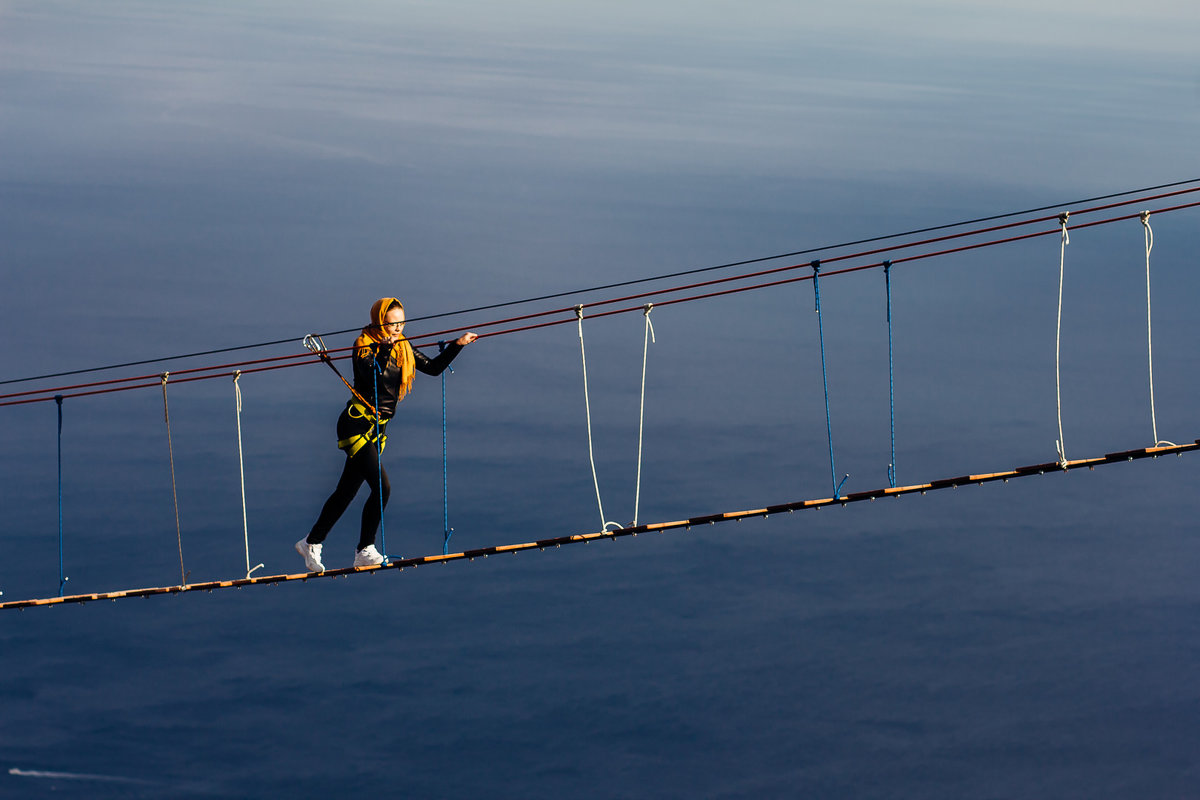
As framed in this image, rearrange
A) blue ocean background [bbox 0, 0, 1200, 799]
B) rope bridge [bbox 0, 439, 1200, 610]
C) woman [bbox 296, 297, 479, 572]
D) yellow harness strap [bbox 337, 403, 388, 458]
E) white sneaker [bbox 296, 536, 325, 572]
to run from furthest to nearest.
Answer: blue ocean background [bbox 0, 0, 1200, 799] < white sneaker [bbox 296, 536, 325, 572] < yellow harness strap [bbox 337, 403, 388, 458] < woman [bbox 296, 297, 479, 572] < rope bridge [bbox 0, 439, 1200, 610]

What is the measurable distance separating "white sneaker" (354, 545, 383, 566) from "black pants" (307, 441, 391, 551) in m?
0.06

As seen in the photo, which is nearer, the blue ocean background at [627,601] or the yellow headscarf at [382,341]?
the yellow headscarf at [382,341]

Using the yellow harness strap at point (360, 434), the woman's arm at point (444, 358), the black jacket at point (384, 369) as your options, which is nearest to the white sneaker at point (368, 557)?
the yellow harness strap at point (360, 434)

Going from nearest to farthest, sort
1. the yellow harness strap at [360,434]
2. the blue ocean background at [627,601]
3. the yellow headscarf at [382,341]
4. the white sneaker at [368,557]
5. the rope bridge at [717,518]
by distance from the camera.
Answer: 1. the rope bridge at [717,518]
2. the yellow headscarf at [382,341]
3. the yellow harness strap at [360,434]
4. the white sneaker at [368,557]
5. the blue ocean background at [627,601]

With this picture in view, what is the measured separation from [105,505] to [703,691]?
5086cm

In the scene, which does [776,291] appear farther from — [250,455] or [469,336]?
[469,336]

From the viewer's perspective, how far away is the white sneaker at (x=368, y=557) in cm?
1266

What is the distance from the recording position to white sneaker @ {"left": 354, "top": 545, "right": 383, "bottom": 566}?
12.7m

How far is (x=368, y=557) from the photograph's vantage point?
12805 mm

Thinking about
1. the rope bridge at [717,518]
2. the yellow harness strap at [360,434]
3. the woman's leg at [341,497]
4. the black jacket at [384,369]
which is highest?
the black jacket at [384,369]

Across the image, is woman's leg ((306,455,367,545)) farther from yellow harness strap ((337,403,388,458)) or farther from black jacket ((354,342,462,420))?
black jacket ((354,342,462,420))

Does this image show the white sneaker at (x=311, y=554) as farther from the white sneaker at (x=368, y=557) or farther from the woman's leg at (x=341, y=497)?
the white sneaker at (x=368, y=557)

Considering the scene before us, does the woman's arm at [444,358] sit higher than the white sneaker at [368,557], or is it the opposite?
the woman's arm at [444,358]

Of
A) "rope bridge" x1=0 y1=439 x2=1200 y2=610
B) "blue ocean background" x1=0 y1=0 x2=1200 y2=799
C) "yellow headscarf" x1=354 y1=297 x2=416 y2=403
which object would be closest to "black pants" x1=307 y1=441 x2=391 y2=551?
"rope bridge" x1=0 y1=439 x2=1200 y2=610
